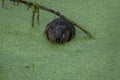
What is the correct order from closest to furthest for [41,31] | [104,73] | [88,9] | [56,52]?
1. [104,73]
2. [56,52]
3. [41,31]
4. [88,9]

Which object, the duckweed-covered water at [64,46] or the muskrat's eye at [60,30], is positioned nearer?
the duckweed-covered water at [64,46]

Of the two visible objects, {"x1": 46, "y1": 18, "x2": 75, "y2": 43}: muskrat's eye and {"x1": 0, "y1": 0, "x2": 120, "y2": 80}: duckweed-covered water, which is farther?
{"x1": 46, "y1": 18, "x2": 75, "y2": 43}: muskrat's eye

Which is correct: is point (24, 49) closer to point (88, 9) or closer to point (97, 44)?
point (97, 44)

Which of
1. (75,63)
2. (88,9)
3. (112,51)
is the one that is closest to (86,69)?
(75,63)
